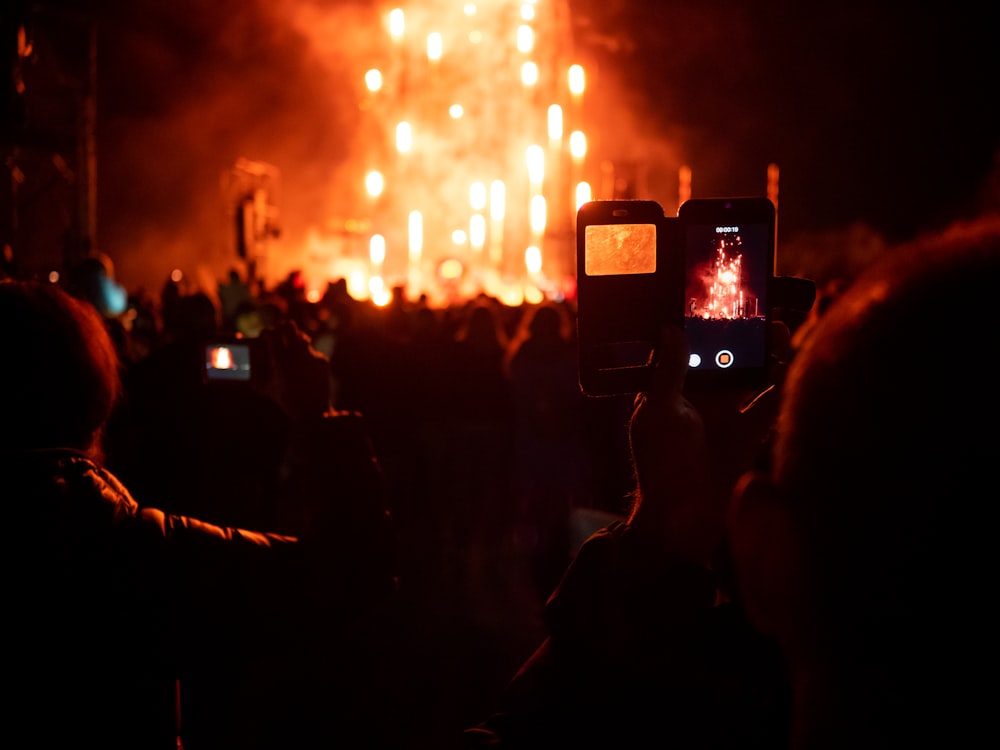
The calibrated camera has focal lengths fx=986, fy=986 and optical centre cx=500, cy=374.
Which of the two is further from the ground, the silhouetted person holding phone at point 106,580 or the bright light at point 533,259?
the bright light at point 533,259

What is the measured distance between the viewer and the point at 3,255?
21.2 ft

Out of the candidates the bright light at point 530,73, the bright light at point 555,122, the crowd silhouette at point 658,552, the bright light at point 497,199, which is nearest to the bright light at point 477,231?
the bright light at point 497,199

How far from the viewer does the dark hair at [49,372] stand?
1.49 metres

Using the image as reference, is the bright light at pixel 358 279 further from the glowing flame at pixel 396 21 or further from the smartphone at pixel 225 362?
the smartphone at pixel 225 362

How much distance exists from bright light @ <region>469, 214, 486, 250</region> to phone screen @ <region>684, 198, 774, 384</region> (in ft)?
117

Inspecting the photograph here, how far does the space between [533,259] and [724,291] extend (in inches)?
1332

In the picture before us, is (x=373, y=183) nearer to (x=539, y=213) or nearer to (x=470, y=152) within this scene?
(x=470, y=152)

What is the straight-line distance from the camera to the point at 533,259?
117ft

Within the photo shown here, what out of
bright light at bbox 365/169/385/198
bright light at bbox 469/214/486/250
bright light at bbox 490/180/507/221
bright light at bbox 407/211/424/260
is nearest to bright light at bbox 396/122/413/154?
bright light at bbox 365/169/385/198

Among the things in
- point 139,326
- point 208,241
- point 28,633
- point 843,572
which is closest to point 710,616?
point 843,572

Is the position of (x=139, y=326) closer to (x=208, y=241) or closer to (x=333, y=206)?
(x=208, y=241)

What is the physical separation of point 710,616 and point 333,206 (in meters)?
33.2

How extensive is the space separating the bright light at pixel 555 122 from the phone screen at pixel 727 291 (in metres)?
31.6

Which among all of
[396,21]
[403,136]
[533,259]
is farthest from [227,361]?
[533,259]
